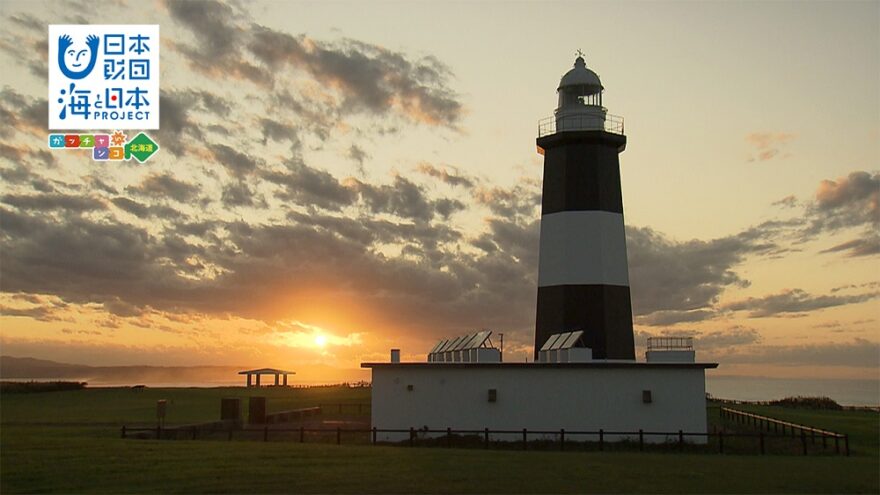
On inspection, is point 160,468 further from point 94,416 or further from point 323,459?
point 94,416

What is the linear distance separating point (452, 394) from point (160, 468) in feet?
43.8

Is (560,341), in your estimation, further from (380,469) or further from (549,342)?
(380,469)

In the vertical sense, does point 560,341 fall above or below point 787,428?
above

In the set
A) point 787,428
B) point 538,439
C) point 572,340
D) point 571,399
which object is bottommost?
point 538,439

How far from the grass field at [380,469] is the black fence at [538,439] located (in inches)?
70.9

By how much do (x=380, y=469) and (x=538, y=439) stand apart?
1100 centimetres

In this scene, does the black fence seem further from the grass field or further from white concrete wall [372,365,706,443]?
the grass field

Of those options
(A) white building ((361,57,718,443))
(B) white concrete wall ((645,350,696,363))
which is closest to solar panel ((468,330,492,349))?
(A) white building ((361,57,718,443))

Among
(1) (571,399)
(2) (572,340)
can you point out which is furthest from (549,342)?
(1) (571,399)

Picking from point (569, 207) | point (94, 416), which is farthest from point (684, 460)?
point (94, 416)

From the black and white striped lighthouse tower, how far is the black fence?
15.1ft

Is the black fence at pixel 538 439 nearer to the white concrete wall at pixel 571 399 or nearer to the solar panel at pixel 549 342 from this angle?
the white concrete wall at pixel 571 399

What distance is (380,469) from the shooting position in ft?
72.1

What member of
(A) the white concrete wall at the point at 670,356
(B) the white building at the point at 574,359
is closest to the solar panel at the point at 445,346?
(B) the white building at the point at 574,359
